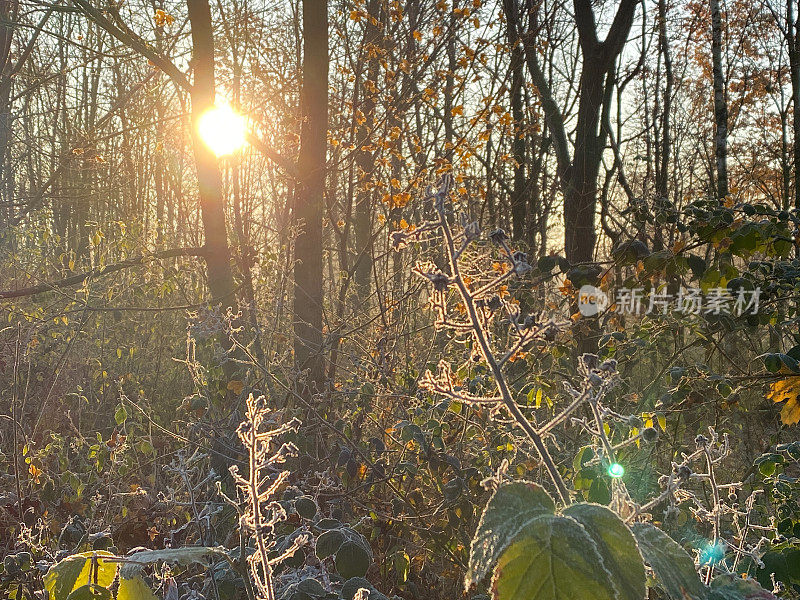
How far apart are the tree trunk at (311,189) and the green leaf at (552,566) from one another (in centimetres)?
348

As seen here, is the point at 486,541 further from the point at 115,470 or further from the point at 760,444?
the point at 760,444

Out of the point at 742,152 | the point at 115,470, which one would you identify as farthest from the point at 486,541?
the point at 742,152

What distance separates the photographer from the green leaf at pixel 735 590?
2.41 feet

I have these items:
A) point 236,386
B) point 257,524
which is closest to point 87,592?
point 257,524

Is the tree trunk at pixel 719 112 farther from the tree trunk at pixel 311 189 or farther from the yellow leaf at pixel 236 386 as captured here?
the yellow leaf at pixel 236 386

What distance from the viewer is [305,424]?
3279mm

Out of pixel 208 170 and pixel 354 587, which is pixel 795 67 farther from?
pixel 354 587

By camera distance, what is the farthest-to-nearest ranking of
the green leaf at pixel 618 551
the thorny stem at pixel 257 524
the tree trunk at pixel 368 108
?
the tree trunk at pixel 368 108, the thorny stem at pixel 257 524, the green leaf at pixel 618 551

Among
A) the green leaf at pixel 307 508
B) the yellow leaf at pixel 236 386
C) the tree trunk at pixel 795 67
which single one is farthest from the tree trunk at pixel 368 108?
the tree trunk at pixel 795 67

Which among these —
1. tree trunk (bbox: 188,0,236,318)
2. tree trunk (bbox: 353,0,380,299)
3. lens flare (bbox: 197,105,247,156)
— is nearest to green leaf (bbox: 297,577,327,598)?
tree trunk (bbox: 188,0,236,318)

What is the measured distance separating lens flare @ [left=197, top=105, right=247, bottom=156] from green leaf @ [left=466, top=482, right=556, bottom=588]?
3727 millimetres

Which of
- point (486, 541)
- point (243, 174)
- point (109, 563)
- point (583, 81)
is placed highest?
point (583, 81)

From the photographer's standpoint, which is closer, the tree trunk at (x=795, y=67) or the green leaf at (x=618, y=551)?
the green leaf at (x=618, y=551)

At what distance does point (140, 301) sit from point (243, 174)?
180cm
